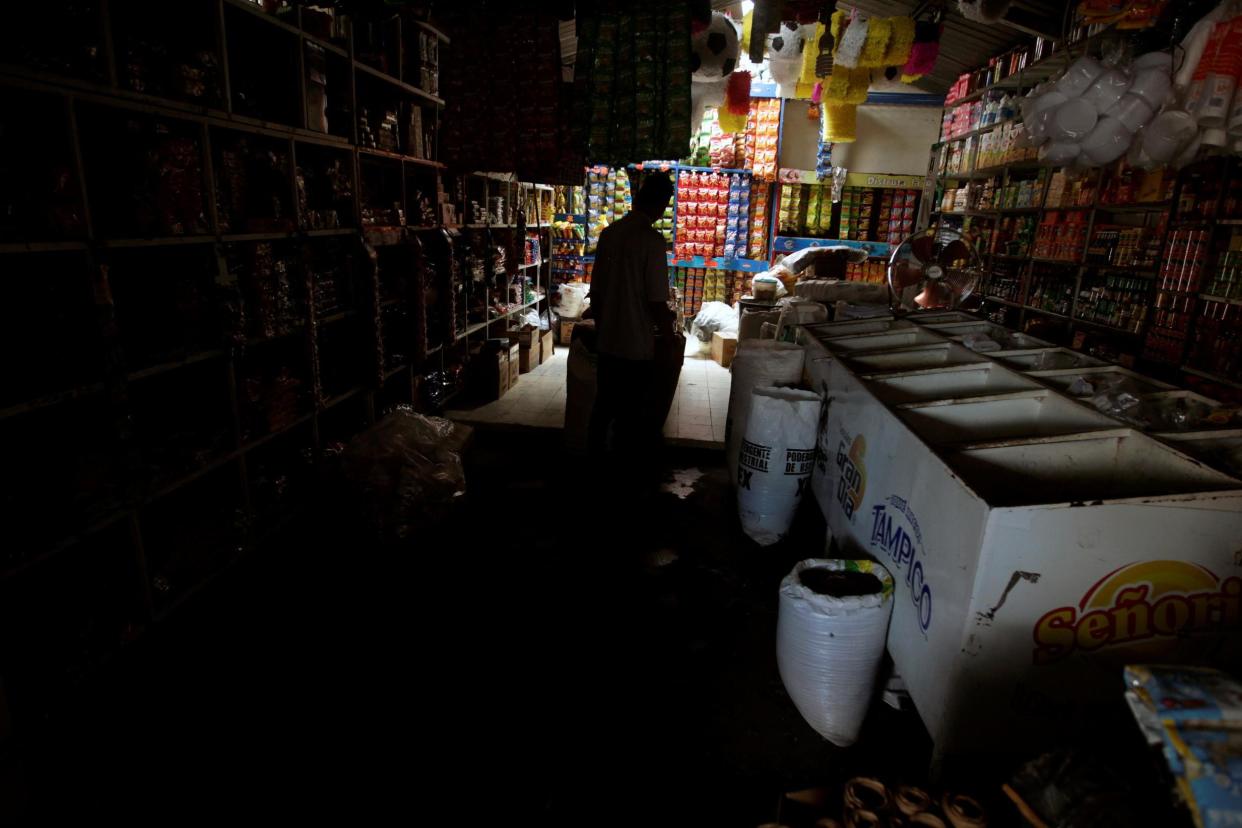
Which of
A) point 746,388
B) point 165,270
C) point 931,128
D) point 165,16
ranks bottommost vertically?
point 746,388

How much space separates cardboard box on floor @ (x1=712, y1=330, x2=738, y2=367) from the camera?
297 inches

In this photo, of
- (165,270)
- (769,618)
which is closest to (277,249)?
(165,270)

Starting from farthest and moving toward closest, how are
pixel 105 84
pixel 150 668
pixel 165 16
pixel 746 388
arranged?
pixel 746 388 < pixel 165 16 < pixel 150 668 < pixel 105 84

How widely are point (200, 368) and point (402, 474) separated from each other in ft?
3.34

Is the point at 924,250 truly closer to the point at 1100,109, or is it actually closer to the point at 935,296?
the point at 935,296

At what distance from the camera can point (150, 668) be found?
95.1 inches

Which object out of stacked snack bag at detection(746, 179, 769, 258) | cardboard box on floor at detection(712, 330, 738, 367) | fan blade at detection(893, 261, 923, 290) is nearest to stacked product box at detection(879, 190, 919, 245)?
stacked snack bag at detection(746, 179, 769, 258)

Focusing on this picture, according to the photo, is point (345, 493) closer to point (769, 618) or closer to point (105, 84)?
point (105, 84)

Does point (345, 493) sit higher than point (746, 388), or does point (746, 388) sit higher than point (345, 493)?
point (746, 388)

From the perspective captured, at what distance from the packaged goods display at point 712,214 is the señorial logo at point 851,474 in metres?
7.08

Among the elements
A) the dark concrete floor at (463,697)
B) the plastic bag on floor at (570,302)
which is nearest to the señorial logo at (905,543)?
the dark concrete floor at (463,697)

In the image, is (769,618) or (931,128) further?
(931,128)

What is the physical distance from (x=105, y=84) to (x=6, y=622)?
1.81 meters

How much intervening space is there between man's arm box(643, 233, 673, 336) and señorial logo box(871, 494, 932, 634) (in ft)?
6.00
